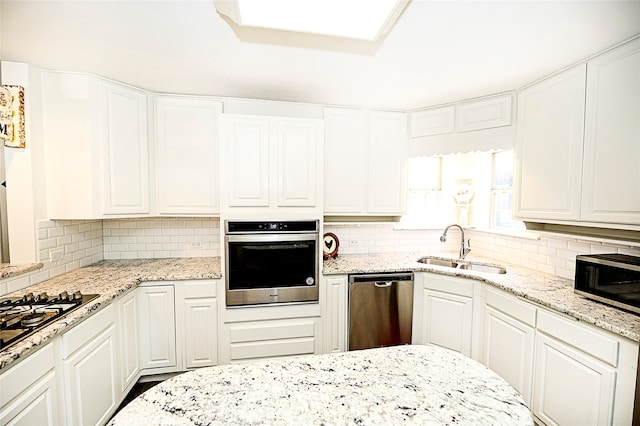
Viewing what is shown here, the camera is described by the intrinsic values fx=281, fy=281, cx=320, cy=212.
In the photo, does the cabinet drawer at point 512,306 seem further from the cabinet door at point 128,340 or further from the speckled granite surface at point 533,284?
the cabinet door at point 128,340

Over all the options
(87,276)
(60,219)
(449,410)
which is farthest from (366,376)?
(60,219)

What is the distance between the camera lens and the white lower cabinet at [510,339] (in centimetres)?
185

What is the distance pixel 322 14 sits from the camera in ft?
3.88

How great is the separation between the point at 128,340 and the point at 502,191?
11.9 ft

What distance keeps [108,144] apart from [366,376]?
8.11 feet

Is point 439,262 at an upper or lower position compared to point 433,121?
lower

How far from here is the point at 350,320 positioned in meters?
2.52

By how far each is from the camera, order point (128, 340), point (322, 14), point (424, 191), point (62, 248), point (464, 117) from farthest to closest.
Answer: point (424, 191) < point (464, 117) < point (62, 248) < point (128, 340) < point (322, 14)

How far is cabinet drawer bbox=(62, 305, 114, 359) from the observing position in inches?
57.9

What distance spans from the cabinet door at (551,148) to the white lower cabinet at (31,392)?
10.3 ft

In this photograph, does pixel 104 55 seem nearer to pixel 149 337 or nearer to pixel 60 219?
pixel 60 219

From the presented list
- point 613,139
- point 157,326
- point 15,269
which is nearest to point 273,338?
point 157,326

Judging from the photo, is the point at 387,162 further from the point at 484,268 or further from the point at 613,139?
the point at 613,139

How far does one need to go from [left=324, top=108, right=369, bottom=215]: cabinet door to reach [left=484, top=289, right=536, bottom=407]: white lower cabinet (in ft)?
4.74
